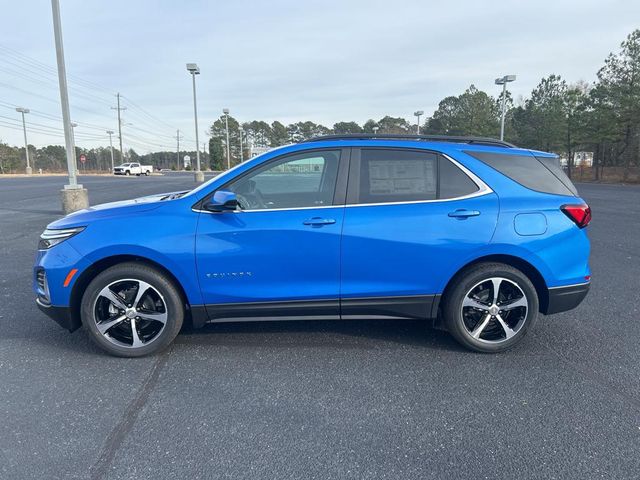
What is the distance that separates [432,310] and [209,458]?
2.03 m

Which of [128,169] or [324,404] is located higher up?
[128,169]

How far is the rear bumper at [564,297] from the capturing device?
3.45m

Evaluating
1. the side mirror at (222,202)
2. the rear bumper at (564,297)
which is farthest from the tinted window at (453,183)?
the side mirror at (222,202)

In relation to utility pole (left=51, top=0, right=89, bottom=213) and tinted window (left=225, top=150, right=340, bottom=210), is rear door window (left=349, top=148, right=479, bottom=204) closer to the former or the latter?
tinted window (left=225, top=150, right=340, bottom=210)

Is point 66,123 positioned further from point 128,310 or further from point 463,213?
point 463,213

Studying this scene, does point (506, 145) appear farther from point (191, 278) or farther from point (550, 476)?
point (191, 278)

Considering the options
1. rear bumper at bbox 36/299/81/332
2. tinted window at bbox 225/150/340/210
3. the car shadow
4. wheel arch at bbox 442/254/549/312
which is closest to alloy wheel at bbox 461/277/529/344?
wheel arch at bbox 442/254/549/312

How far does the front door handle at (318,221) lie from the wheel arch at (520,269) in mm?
1114

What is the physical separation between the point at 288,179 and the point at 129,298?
64.4 inches

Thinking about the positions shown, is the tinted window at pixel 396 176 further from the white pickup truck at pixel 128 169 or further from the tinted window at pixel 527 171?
the white pickup truck at pixel 128 169

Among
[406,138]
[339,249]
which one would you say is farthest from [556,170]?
[339,249]

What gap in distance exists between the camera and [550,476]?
2.12 m

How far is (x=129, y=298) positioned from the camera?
3.35 metres

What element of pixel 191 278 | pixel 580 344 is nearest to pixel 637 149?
pixel 580 344
